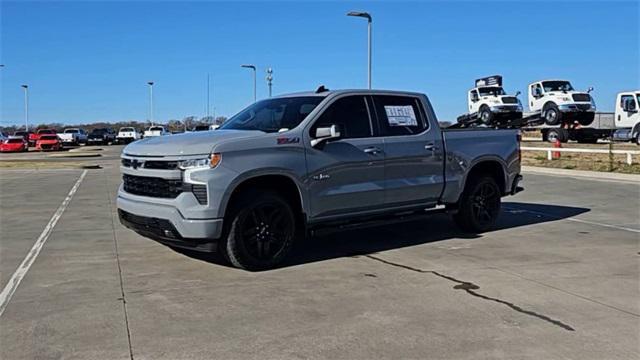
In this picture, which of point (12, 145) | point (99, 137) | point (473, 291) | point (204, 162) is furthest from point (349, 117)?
point (99, 137)

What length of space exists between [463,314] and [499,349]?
792 mm

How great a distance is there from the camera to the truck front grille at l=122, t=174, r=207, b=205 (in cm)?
617

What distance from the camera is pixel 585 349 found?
435 cm

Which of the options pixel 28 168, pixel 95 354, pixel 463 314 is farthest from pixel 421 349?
pixel 28 168

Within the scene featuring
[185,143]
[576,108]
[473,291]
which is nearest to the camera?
[473,291]

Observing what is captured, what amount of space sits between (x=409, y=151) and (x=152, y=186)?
326 centimetres

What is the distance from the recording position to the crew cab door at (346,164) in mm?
6965

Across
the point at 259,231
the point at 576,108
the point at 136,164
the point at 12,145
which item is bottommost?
the point at 259,231

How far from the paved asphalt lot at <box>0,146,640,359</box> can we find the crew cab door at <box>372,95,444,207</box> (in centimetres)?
72

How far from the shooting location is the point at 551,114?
32.6 m

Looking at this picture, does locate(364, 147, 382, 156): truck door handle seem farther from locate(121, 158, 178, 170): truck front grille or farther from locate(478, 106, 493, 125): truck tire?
locate(478, 106, 493, 125): truck tire

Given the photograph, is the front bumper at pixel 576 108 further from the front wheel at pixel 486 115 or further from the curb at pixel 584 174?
the curb at pixel 584 174

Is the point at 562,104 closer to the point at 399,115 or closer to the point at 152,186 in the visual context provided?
the point at 399,115

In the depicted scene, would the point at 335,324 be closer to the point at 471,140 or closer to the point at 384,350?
the point at 384,350
